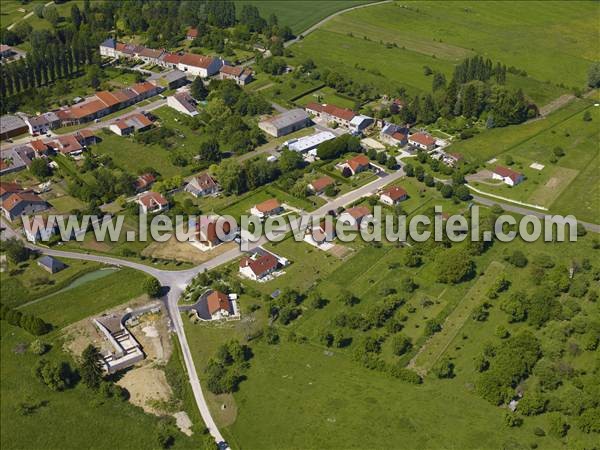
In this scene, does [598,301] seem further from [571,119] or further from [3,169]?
[3,169]

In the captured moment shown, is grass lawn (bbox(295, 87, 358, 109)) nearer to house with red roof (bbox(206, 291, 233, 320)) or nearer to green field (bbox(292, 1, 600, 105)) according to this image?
green field (bbox(292, 1, 600, 105))

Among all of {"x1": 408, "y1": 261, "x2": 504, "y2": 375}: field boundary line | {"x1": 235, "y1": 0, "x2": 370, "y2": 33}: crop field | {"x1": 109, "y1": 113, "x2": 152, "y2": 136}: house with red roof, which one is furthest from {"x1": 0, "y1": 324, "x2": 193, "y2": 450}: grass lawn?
{"x1": 235, "y1": 0, "x2": 370, "y2": 33}: crop field

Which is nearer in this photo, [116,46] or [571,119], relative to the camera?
[571,119]

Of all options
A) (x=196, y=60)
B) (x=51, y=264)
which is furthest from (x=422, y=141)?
(x=51, y=264)

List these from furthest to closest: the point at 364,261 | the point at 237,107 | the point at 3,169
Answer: the point at 237,107
the point at 3,169
the point at 364,261

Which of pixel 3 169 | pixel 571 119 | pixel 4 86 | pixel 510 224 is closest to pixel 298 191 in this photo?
pixel 510 224

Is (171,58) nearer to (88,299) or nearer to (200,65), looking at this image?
(200,65)
